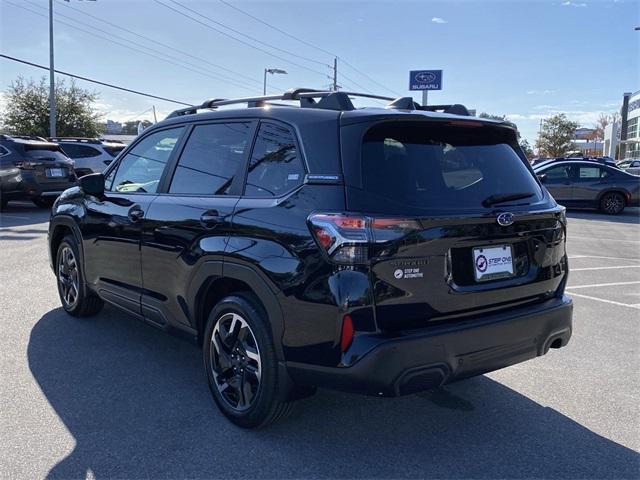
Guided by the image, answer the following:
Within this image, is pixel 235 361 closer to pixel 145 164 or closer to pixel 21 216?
pixel 145 164

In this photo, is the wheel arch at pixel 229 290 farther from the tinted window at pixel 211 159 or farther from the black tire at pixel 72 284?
the black tire at pixel 72 284

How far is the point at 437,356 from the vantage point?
271 centimetres

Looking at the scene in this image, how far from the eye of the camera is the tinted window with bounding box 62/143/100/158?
1745 centimetres

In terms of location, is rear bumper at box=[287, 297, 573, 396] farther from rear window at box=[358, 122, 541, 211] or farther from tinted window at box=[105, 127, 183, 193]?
tinted window at box=[105, 127, 183, 193]

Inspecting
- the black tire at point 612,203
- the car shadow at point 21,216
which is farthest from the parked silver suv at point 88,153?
the black tire at point 612,203

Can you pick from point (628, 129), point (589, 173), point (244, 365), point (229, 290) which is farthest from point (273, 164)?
point (628, 129)

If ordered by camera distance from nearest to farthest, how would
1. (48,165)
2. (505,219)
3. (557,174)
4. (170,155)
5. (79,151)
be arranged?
(505,219), (170,155), (48,165), (557,174), (79,151)

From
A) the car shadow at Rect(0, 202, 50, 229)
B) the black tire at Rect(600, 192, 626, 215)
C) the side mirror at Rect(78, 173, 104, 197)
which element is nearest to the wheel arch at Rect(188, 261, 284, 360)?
the side mirror at Rect(78, 173, 104, 197)

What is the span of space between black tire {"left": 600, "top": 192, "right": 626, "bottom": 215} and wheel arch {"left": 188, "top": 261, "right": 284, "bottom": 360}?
16.0 metres

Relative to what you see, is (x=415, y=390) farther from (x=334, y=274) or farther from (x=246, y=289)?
(x=246, y=289)

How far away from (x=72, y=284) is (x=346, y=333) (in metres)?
3.63

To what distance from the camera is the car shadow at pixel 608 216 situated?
604 inches

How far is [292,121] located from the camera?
313 centimetres

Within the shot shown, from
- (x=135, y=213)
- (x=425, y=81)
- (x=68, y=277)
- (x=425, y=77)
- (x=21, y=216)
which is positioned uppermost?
(x=425, y=77)
